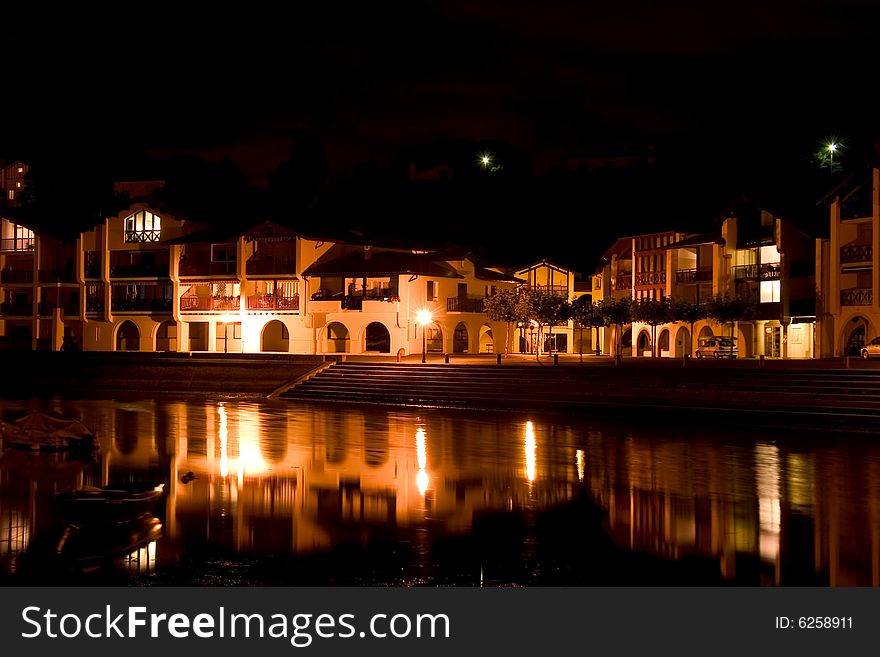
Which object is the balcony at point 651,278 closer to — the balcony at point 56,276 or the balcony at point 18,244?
the balcony at point 56,276

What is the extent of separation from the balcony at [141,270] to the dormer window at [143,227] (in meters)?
1.67

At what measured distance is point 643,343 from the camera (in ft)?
207

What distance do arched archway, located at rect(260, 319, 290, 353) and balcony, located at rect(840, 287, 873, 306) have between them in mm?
30888

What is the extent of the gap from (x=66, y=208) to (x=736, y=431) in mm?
52857

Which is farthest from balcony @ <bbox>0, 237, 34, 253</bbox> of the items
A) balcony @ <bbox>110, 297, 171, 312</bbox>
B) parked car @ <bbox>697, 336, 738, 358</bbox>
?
parked car @ <bbox>697, 336, 738, 358</bbox>

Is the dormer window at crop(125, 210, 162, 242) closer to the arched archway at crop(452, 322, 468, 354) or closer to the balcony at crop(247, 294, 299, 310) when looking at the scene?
the balcony at crop(247, 294, 299, 310)

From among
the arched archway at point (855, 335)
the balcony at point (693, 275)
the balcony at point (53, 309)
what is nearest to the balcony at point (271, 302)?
the balcony at point (53, 309)

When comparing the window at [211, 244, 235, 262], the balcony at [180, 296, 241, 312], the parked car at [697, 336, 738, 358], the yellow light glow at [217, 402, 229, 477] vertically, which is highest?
the window at [211, 244, 235, 262]

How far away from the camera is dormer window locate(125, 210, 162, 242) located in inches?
2464

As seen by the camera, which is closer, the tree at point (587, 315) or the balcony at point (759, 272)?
the tree at point (587, 315)

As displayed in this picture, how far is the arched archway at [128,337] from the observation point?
65375 mm

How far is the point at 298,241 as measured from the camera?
186ft
